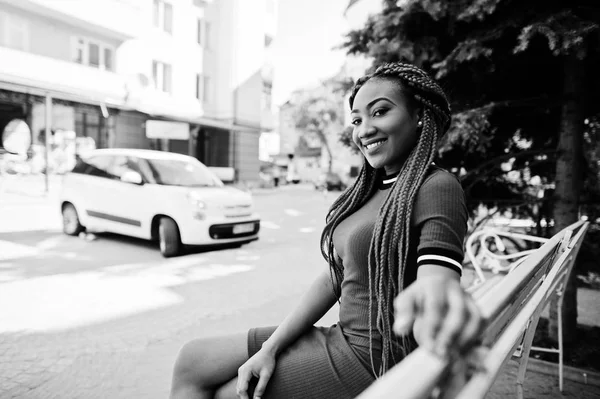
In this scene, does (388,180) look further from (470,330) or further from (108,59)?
(108,59)

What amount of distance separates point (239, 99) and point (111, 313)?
22.7 m

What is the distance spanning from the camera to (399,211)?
4.47 ft

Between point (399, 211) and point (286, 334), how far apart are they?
2.05 ft

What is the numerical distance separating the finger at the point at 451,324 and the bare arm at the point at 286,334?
951mm

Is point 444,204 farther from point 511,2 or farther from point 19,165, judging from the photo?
point 19,165

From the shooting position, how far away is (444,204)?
1299 mm

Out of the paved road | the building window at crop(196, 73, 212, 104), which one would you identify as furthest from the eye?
the building window at crop(196, 73, 212, 104)

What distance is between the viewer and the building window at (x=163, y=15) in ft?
72.0

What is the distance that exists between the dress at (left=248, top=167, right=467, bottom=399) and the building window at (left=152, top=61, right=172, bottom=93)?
22.3 m

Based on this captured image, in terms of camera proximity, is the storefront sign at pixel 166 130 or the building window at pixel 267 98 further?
the building window at pixel 267 98

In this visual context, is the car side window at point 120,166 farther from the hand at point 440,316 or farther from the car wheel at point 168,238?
the hand at point 440,316

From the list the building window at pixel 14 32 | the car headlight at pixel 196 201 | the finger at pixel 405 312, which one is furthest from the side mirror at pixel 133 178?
the building window at pixel 14 32

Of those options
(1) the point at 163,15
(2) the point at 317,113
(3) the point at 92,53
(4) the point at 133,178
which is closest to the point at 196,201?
(4) the point at 133,178

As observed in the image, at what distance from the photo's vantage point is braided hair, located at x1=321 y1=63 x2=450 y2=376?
4.51 ft
